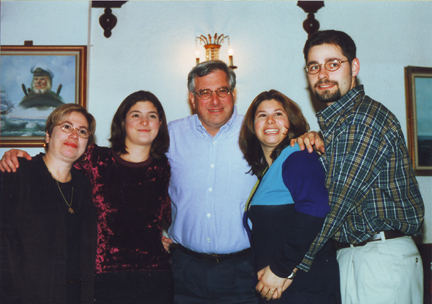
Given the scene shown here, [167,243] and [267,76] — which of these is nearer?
[167,243]

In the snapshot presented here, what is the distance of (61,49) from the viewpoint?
3445 millimetres

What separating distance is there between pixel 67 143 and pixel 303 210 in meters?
1.37

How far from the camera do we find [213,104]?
2.41 meters

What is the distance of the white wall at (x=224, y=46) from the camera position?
3.49 meters

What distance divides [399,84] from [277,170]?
99.7 inches

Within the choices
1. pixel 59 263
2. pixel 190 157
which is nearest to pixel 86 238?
pixel 59 263

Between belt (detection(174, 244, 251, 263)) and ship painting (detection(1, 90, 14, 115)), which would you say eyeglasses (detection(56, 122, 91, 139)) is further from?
ship painting (detection(1, 90, 14, 115))

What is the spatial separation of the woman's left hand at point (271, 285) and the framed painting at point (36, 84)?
8.04 ft

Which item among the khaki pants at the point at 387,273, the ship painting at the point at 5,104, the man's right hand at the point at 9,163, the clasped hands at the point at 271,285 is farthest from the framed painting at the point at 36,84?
the khaki pants at the point at 387,273

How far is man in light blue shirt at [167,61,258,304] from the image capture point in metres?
2.23

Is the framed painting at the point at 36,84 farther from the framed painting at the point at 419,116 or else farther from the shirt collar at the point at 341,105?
the framed painting at the point at 419,116

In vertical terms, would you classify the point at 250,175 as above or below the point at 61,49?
below

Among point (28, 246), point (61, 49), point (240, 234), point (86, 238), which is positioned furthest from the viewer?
point (61, 49)

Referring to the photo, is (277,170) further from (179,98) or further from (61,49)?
(61,49)
